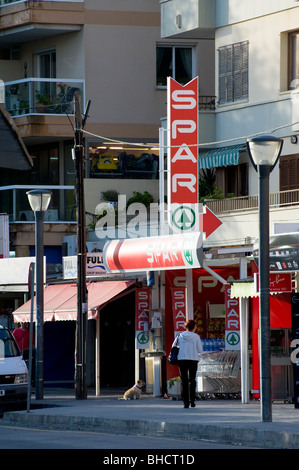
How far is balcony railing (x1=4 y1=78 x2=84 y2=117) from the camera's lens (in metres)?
40.5

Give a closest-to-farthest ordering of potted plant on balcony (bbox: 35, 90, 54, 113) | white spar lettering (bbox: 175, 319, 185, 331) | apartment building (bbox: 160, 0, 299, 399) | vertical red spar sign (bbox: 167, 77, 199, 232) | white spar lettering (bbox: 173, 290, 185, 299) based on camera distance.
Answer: white spar lettering (bbox: 175, 319, 185, 331) < white spar lettering (bbox: 173, 290, 185, 299) < vertical red spar sign (bbox: 167, 77, 199, 232) < apartment building (bbox: 160, 0, 299, 399) < potted plant on balcony (bbox: 35, 90, 54, 113)

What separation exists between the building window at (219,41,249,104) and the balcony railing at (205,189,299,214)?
3.55 m

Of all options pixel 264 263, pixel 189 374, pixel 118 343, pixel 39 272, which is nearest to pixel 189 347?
pixel 189 374

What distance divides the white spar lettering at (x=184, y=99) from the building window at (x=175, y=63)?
11.1m

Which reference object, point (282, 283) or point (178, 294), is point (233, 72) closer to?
point (178, 294)

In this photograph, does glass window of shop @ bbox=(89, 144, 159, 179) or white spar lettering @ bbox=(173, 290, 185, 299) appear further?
glass window of shop @ bbox=(89, 144, 159, 179)

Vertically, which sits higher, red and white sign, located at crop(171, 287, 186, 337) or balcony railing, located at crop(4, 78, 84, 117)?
balcony railing, located at crop(4, 78, 84, 117)

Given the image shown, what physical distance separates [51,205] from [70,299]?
9.15m

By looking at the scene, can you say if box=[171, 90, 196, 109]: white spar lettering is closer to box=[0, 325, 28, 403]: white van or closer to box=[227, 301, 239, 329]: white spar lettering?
box=[227, 301, 239, 329]: white spar lettering

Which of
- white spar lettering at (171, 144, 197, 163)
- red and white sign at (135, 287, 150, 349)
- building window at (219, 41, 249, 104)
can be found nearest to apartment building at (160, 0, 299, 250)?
building window at (219, 41, 249, 104)

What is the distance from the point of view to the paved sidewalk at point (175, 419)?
17984 millimetres

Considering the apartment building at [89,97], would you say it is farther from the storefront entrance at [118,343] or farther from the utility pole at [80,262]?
the utility pole at [80,262]

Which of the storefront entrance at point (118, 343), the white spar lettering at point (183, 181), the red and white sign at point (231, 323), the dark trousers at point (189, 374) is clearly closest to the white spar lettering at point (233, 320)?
the red and white sign at point (231, 323)
